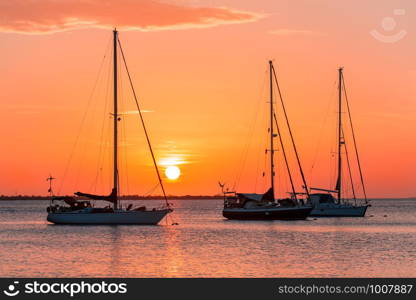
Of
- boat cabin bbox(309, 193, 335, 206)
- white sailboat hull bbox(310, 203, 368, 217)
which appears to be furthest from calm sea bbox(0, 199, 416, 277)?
boat cabin bbox(309, 193, 335, 206)

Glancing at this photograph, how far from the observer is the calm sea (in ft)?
170

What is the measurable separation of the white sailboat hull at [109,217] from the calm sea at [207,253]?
1.07 metres

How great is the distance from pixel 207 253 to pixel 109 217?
2930cm

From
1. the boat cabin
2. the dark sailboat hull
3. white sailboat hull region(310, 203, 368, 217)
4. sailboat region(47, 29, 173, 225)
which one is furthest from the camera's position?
the boat cabin

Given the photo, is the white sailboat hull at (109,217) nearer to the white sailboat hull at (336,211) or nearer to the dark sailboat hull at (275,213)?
the dark sailboat hull at (275,213)

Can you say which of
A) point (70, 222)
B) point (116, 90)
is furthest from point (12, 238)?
point (116, 90)

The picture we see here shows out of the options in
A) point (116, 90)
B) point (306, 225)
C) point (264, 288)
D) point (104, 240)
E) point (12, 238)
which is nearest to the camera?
point (264, 288)

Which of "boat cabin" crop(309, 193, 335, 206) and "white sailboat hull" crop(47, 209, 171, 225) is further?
"boat cabin" crop(309, 193, 335, 206)

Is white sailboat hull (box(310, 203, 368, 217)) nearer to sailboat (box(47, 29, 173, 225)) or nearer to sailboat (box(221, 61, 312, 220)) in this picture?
sailboat (box(221, 61, 312, 220))

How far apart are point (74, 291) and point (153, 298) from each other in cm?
389

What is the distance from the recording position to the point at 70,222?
97.1 m

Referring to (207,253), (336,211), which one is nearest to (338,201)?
(336,211)

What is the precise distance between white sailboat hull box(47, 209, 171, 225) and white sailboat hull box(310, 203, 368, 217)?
36.0 metres

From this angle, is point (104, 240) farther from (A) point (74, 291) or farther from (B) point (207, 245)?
(A) point (74, 291)
